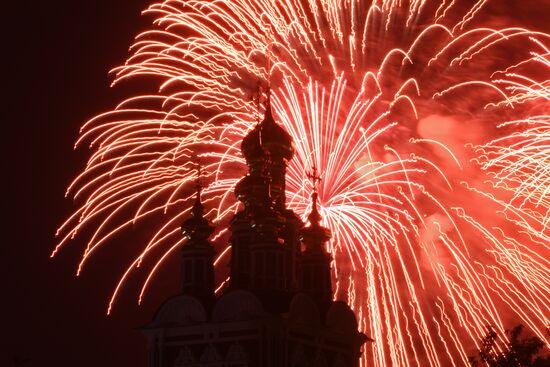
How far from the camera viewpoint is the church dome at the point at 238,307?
A: 46.0 metres

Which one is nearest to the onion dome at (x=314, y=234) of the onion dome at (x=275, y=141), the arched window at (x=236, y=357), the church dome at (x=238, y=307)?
the onion dome at (x=275, y=141)

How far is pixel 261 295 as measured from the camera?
1827 inches

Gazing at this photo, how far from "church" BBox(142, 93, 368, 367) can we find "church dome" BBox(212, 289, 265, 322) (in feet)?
0.10

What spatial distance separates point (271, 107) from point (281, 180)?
8.30 feet


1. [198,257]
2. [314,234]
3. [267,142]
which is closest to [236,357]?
[198,257]

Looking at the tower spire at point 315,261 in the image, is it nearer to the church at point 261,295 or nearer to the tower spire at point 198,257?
the church at point 261,295

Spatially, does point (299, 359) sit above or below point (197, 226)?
below

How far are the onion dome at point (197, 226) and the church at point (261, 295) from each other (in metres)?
0.03

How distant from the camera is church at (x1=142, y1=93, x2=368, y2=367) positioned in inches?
1810

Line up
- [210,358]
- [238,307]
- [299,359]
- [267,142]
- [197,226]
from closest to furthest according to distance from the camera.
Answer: [210,358] → [238,307] → [299,359] → [197,226] → [267,142]

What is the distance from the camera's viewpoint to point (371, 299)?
43844mm

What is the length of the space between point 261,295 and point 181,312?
2857 millimetres

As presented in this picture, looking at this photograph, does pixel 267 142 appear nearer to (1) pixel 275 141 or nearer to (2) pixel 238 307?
(1) pixel 275 141

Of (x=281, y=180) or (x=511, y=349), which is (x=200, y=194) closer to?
(x=281, y=180)
